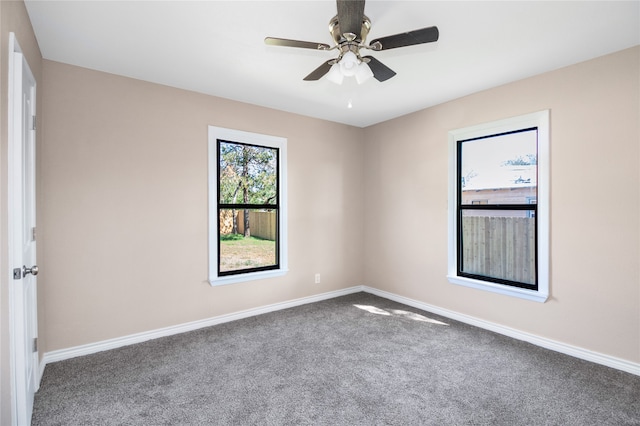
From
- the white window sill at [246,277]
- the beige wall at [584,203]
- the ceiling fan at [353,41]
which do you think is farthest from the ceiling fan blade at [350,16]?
the white window sill at [246,277]

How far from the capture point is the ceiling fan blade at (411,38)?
171 centimetres

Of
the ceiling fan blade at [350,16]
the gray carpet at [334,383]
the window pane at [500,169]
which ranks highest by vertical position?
the ceiling fan blade at [350,16]

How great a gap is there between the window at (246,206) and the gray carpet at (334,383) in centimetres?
79

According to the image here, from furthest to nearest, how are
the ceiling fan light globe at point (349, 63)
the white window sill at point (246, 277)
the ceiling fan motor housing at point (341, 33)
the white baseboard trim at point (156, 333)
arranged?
the white window sill at point (246, 277), the white baseboard trim at point (156, 333), the ceiling fan light globe at point (349, 63), the ceiling fan motor housing at point (341, 33)

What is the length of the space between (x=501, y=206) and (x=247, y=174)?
2.80 m

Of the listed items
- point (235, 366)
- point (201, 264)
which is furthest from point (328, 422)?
point (201, 264)

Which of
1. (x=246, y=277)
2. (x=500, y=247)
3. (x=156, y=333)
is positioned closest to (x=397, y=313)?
(x=500, y=247)

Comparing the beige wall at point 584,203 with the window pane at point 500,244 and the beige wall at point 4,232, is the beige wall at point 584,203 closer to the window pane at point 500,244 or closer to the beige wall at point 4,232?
the window pane at point 500,244

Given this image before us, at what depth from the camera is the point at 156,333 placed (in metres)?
3.14

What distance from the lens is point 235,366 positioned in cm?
260

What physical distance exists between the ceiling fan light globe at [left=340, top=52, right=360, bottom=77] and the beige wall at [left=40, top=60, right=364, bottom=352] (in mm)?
1971

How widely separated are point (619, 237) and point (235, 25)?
3.27 metres

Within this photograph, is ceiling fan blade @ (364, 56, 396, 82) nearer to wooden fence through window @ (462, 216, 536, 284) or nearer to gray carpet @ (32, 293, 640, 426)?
wooden fence through window @ (462, 216, 536, 284)

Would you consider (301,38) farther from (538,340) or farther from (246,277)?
(538,340)
